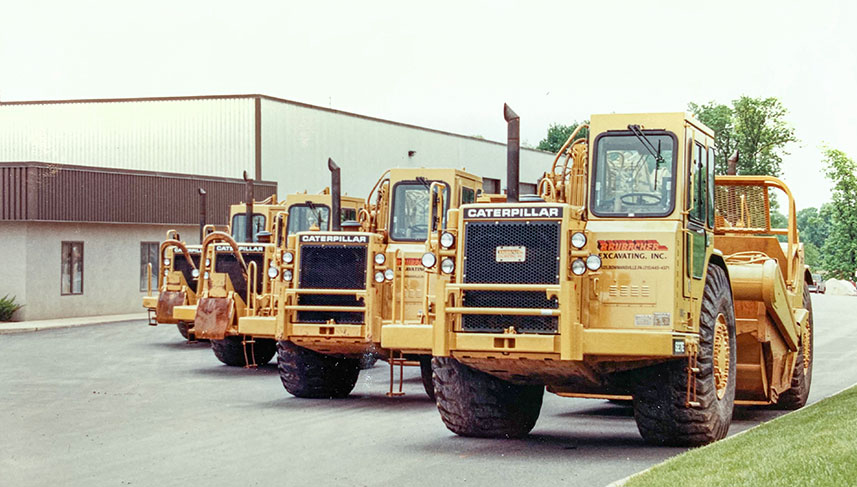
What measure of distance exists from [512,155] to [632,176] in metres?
1.24

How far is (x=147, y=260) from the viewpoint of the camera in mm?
44312

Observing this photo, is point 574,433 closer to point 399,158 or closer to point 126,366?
point 126,366

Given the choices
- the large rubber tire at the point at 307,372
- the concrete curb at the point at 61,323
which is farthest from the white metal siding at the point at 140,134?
the large rubber tire at the point at 307,372

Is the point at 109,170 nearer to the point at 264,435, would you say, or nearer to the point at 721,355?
the point at 264,435

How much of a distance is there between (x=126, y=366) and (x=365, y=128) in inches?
1384

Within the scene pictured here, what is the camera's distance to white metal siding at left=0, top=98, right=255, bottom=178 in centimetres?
5219

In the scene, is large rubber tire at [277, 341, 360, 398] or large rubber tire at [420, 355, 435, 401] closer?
large rubber tire at [420, 355, 435, 401]

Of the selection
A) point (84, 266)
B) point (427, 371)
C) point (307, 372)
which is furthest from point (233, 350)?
point (84, 266)

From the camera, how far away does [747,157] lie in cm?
8944

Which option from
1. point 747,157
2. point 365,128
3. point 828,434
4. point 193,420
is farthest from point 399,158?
point 828,434

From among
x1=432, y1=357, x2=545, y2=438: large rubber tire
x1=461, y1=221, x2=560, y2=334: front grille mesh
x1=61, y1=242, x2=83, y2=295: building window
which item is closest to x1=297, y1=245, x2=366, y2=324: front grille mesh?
x1=432, y1=357, x2=545, y2=438: large rubber tire

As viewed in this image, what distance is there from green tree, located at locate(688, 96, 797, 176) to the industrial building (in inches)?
870

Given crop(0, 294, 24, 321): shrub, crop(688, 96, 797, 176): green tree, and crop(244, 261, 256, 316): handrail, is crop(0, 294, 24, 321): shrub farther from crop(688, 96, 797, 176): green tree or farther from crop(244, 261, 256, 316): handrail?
crop(688, 96, 797, 176): green tree

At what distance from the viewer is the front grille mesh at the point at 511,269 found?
40.3 ft
